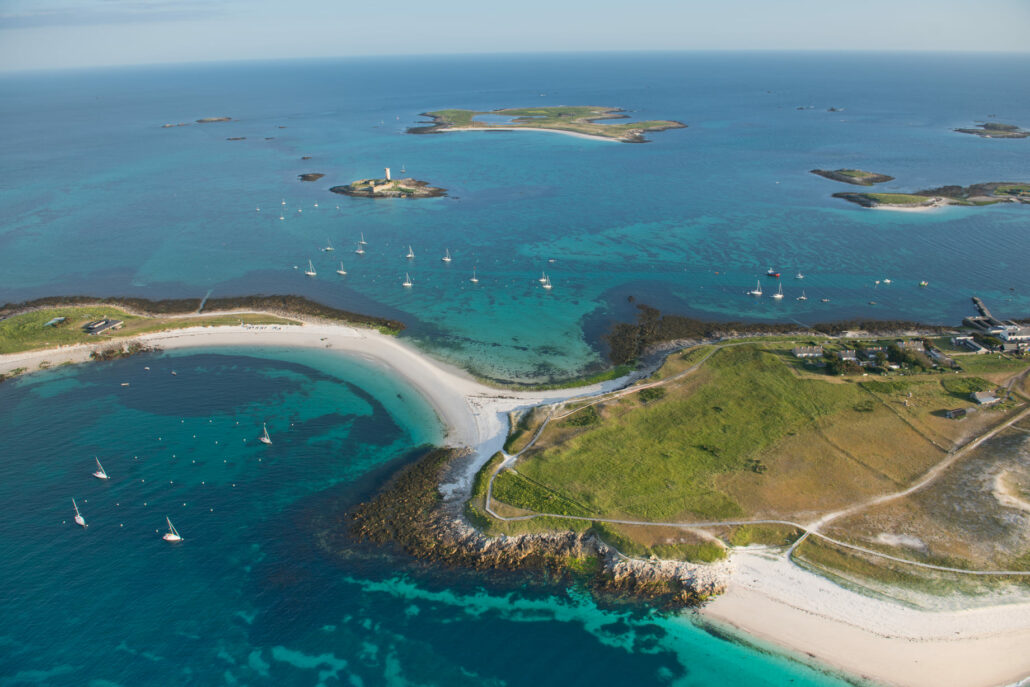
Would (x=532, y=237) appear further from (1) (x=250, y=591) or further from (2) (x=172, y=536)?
(1) (x=250, y=591)

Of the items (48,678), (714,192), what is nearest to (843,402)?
(48,678)

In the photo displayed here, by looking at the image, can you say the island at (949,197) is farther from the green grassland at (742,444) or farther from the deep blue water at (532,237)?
the green grassland at (742,444)

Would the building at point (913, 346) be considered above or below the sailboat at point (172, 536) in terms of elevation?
above

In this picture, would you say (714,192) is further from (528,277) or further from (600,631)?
(600,631)

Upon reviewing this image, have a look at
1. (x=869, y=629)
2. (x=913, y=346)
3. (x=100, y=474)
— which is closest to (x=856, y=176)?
(x=913, y=346)

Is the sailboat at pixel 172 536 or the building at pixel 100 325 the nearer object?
the sailboat at pixel 172 536

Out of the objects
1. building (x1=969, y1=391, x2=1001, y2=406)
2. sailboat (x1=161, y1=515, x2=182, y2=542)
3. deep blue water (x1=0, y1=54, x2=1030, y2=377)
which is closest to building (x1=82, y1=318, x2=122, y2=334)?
deep blue water (x1=0, y1=54, x2=1030, y2=377)

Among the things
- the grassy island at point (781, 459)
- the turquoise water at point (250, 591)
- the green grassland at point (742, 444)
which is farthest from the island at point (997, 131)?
the turquoise water at point (250, 591)

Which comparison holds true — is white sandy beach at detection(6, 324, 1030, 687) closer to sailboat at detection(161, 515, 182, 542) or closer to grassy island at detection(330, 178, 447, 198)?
sailboat at detection(161, 515, 182, 542)
